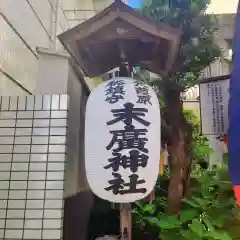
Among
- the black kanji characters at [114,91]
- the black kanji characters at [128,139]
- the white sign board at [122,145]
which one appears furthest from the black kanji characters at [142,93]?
the black kanji characters at [128,139]

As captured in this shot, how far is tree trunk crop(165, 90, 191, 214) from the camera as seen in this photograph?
3.74 m

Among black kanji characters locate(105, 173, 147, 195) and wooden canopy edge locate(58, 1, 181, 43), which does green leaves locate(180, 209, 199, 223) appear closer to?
black kanji characters locate(105, 173, 147, 195)

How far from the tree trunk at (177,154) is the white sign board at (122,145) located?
42.1 inches

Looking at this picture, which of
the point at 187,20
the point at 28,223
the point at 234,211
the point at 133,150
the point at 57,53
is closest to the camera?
the point at 28,223

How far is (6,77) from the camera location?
10.1ft

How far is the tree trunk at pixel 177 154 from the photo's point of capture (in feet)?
12.3

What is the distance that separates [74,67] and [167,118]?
1392mm

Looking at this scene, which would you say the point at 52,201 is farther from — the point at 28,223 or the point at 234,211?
the point at 234,211

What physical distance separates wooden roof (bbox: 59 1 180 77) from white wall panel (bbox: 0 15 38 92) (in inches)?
23.0

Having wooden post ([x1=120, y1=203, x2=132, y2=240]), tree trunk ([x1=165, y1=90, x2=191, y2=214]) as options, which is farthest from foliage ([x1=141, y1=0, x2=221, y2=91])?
wooden post ([x1=120, y1=203, x2=132, y2=240])

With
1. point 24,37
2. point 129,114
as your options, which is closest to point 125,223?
point 129,114

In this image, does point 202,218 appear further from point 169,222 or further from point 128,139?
point 128,139

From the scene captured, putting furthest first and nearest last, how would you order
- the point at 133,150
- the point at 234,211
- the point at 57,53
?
the point at 234,211
the point at 57,53
the point at 133,150

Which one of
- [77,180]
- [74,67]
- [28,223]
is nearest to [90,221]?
[77,180]
